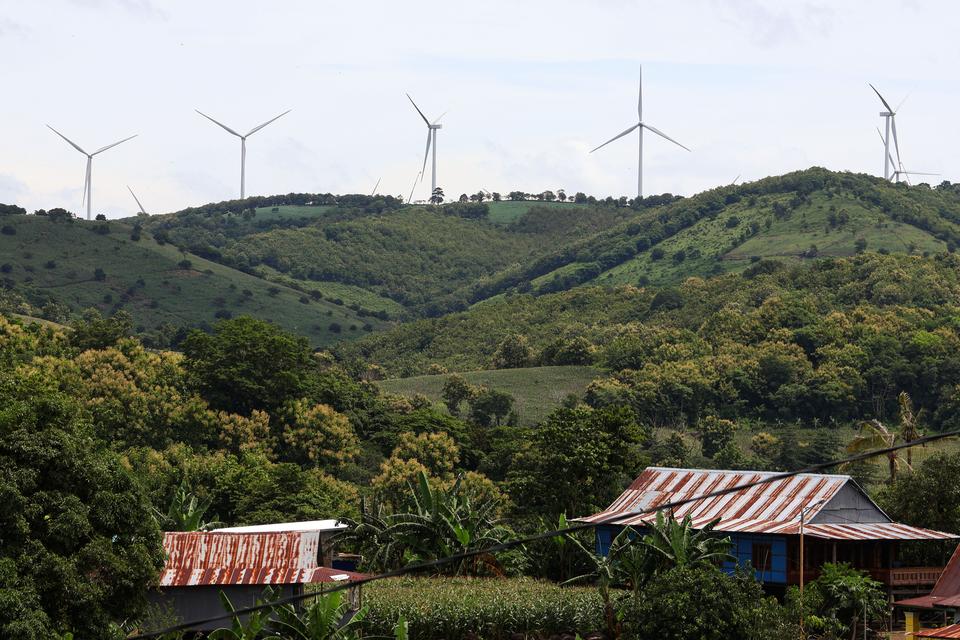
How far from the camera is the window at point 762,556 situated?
41.4 m

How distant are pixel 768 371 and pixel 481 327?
154 ft

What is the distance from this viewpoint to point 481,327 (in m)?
143

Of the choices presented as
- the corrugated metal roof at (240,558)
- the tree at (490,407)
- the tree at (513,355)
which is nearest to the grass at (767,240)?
the tree at (513,355)

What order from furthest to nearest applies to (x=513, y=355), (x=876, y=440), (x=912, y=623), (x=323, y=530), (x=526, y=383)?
1. (x=513, y=355)
2. (x=526, y=383)
3. (x=876, y=440)
4. (x=323, y=530)
5. (x=912, y=623)

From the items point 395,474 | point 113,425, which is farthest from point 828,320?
point 113,425

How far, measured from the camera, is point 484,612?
36000 mm

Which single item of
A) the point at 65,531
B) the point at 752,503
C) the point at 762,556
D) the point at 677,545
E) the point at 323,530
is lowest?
the point at 762,556

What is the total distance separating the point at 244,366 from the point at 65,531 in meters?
43.1

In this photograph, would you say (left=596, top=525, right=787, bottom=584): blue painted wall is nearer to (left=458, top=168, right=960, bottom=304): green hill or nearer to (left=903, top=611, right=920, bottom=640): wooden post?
(left=903, top=611, right=920, bottom=640): wooden post

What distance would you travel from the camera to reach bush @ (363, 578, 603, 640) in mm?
35644

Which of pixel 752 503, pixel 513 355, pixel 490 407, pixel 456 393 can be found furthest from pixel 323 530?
pixel 513 355

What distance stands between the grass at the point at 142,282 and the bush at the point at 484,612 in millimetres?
109995

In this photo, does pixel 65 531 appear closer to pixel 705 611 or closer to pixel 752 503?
pixel 705 611

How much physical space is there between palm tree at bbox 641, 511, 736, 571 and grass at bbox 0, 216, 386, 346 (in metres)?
112
